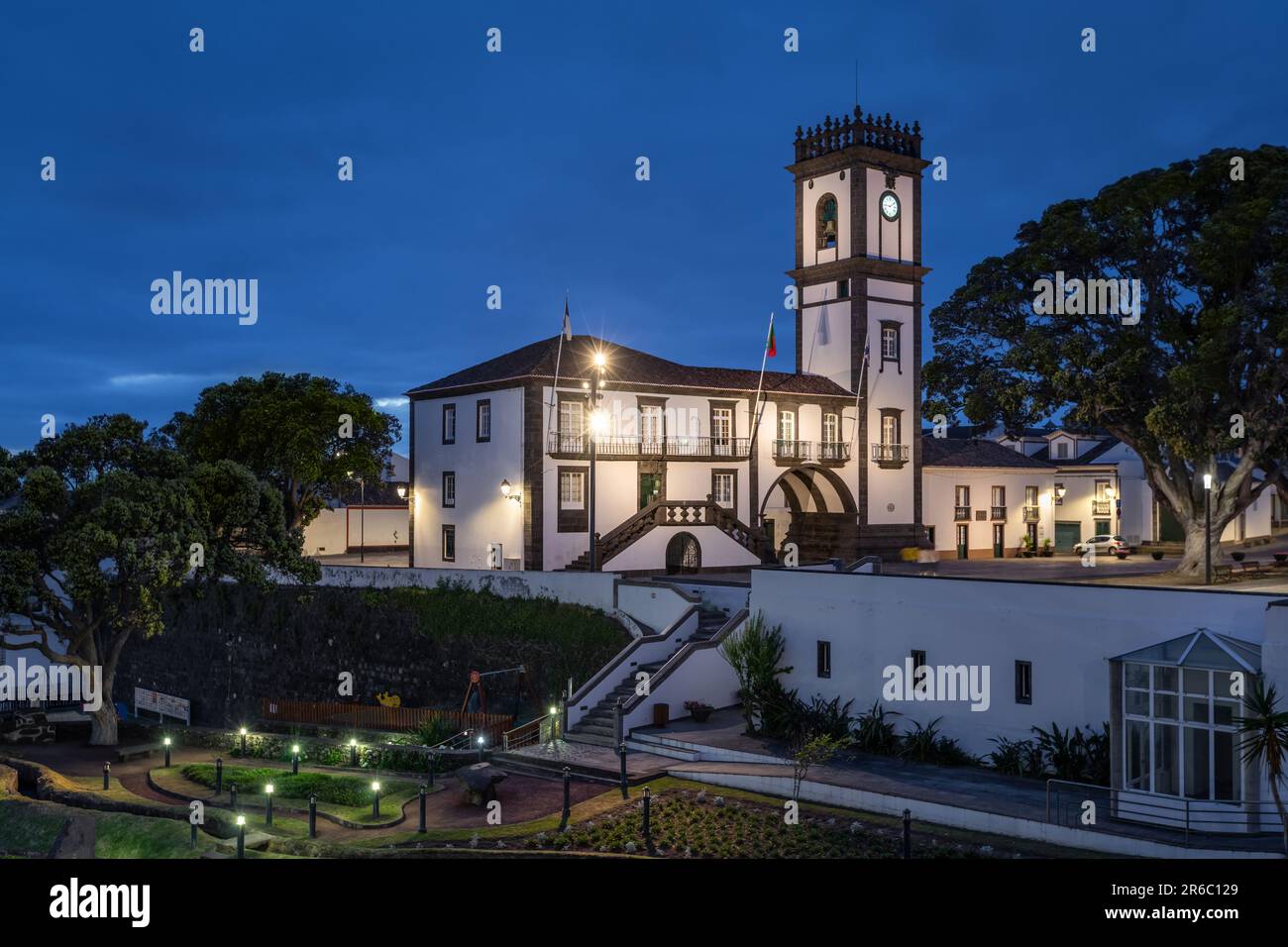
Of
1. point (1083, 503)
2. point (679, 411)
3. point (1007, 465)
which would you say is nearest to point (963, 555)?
point (1007, 465)

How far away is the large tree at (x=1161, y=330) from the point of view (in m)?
32.3

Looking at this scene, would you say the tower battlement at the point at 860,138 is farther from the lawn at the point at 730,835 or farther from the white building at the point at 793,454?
the lawn at the point at 730,835

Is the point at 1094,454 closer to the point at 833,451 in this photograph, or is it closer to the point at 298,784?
the point at 833,451

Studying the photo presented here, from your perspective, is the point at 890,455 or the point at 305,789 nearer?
the point at 305,789

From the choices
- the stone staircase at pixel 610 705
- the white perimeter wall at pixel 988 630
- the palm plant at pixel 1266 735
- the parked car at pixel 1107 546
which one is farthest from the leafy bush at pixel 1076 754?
the parked car at pixel 1107 546

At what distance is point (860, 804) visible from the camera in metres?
20.3

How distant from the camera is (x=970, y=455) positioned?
54.6 m

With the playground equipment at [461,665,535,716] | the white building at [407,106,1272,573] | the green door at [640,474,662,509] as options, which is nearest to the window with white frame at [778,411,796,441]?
the white building at [407,106,1272,573]

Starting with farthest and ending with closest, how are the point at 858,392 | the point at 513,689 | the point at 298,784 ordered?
the point at 858,392 < the point at 513,689 < the point at 298,784

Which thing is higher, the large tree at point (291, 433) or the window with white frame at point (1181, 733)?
the large tree at point (291, 433)

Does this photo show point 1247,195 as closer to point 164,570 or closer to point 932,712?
point 932,712

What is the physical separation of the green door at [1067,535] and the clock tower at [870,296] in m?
11.3

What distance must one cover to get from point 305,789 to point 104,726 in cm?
1003

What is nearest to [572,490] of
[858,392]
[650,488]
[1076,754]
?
[650,488]
